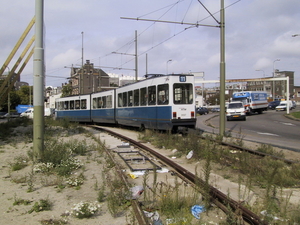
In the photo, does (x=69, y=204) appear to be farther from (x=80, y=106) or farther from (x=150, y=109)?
(x=80, y=106)

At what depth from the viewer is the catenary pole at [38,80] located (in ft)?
27.7

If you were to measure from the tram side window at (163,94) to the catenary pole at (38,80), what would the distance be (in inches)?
252

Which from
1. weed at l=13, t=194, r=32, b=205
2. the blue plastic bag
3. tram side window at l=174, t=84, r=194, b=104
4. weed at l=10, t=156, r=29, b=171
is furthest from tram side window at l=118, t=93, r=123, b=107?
the blue plastic bag

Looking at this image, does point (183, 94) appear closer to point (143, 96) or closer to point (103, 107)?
point (143, 96)

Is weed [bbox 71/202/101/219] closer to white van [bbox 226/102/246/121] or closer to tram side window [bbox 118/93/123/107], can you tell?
tram side window [bbox 118/93/123/107]

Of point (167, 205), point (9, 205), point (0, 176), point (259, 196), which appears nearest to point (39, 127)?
point (0, 176)

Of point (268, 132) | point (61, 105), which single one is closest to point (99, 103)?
point (61, 105)

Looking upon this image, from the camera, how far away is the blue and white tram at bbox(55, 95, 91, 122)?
2730 cm

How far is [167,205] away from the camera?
466 cm

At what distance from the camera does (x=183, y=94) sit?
45.9 ft

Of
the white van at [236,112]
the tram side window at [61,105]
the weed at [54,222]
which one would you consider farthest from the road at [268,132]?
the tram side window at [61,105]

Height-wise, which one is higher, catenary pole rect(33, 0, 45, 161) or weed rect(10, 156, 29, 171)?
catenary pole rect(33, 0, 45, 161)

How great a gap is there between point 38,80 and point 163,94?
21.8 feet

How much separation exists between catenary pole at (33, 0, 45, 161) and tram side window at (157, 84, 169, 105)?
6.40m
